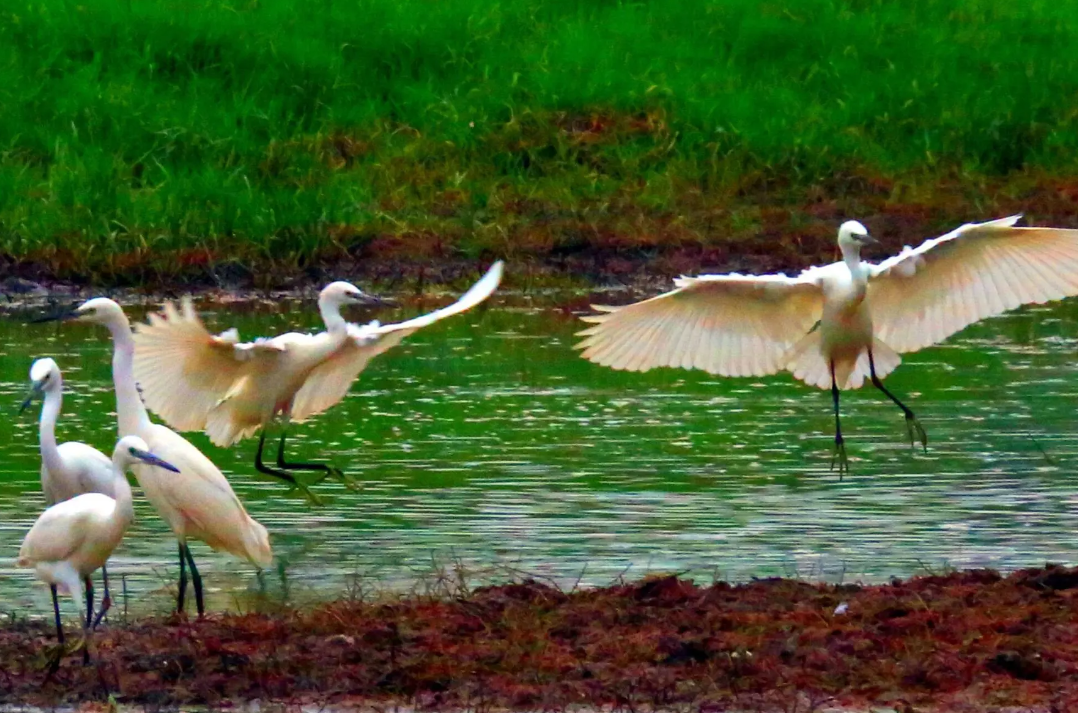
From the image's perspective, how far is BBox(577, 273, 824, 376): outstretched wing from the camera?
973 cm

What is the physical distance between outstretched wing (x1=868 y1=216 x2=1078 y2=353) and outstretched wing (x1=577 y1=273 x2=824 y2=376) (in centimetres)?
36

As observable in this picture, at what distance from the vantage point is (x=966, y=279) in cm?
988

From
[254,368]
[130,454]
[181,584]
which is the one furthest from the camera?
[254,368]

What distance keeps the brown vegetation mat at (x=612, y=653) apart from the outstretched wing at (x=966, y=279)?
2.32 m

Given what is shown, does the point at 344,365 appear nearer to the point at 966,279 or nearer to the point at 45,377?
the point at 45,377

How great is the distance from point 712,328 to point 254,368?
207cm

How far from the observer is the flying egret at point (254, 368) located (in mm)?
9242

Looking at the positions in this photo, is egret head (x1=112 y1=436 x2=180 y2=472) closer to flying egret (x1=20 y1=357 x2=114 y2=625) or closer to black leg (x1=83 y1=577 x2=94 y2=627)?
black leg (x1=83 y1=577 x2=94 y2=627)

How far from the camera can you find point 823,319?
9.71 meters

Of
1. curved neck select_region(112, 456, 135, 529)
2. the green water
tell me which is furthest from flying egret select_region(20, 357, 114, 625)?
curved neck select_region(112, 456, 135, 529)

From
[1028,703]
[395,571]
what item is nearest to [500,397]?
[395,571]

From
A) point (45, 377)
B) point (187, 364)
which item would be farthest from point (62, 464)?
point (187, 364)

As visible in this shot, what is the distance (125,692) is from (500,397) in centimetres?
701

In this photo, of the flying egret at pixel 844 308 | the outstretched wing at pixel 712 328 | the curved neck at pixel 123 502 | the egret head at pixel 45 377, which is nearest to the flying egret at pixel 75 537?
the curved neck at pixel 123 502
